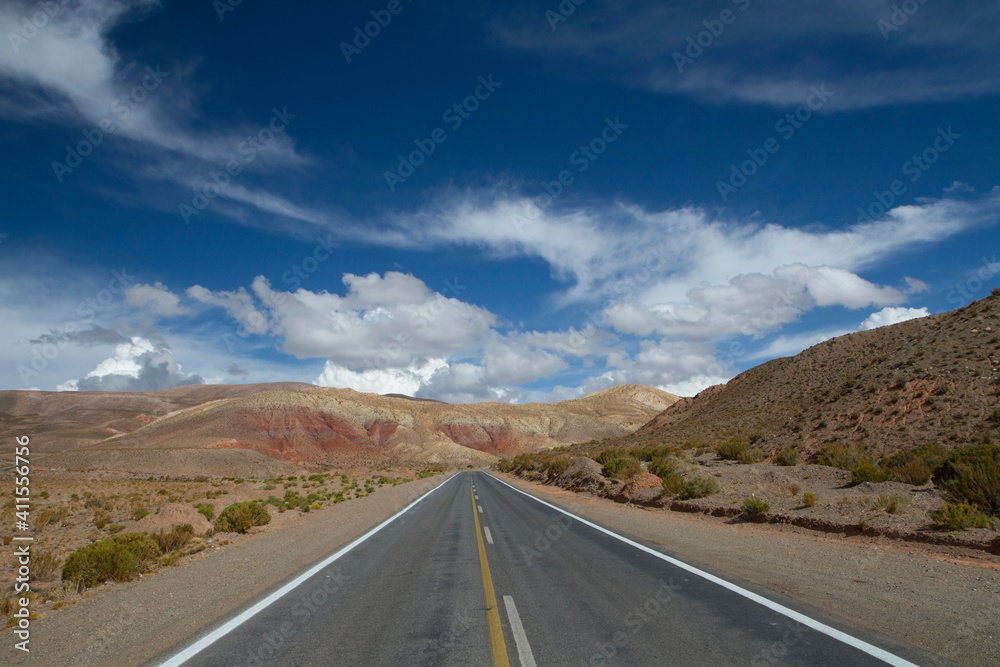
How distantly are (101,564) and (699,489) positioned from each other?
18538 mm

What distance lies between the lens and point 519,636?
5680mm

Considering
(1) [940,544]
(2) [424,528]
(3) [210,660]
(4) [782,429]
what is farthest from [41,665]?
(4) [782,429]

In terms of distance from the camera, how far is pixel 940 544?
998 cm

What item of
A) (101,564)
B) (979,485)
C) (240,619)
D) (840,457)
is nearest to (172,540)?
(101,564)

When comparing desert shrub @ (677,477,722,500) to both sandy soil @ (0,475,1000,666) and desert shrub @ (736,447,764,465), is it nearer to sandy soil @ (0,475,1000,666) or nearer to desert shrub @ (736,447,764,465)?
sandy soil @ (0,475,1000,666)

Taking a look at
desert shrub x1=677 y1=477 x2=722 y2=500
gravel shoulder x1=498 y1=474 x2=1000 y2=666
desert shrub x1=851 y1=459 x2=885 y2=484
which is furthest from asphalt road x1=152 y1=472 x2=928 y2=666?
desert shrub x1=851 y1=459 x2=885 y2=484

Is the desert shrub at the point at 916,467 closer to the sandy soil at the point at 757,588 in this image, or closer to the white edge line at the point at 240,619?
the sandy soil at the point at 757,588

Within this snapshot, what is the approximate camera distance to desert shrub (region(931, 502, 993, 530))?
33.7 ft

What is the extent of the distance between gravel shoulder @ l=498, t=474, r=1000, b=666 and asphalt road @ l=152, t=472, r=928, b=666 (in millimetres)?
593

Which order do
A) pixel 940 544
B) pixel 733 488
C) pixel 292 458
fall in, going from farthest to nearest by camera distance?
pixel 292 458 → pixel 733 488 → pixel 940 544

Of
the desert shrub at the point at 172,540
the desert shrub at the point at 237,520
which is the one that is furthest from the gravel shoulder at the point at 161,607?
the desert shrub at the point at 237,520

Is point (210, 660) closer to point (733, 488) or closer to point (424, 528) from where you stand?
point (424, 528)

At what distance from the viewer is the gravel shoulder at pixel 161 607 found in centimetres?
570

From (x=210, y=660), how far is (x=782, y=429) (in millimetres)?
41842
